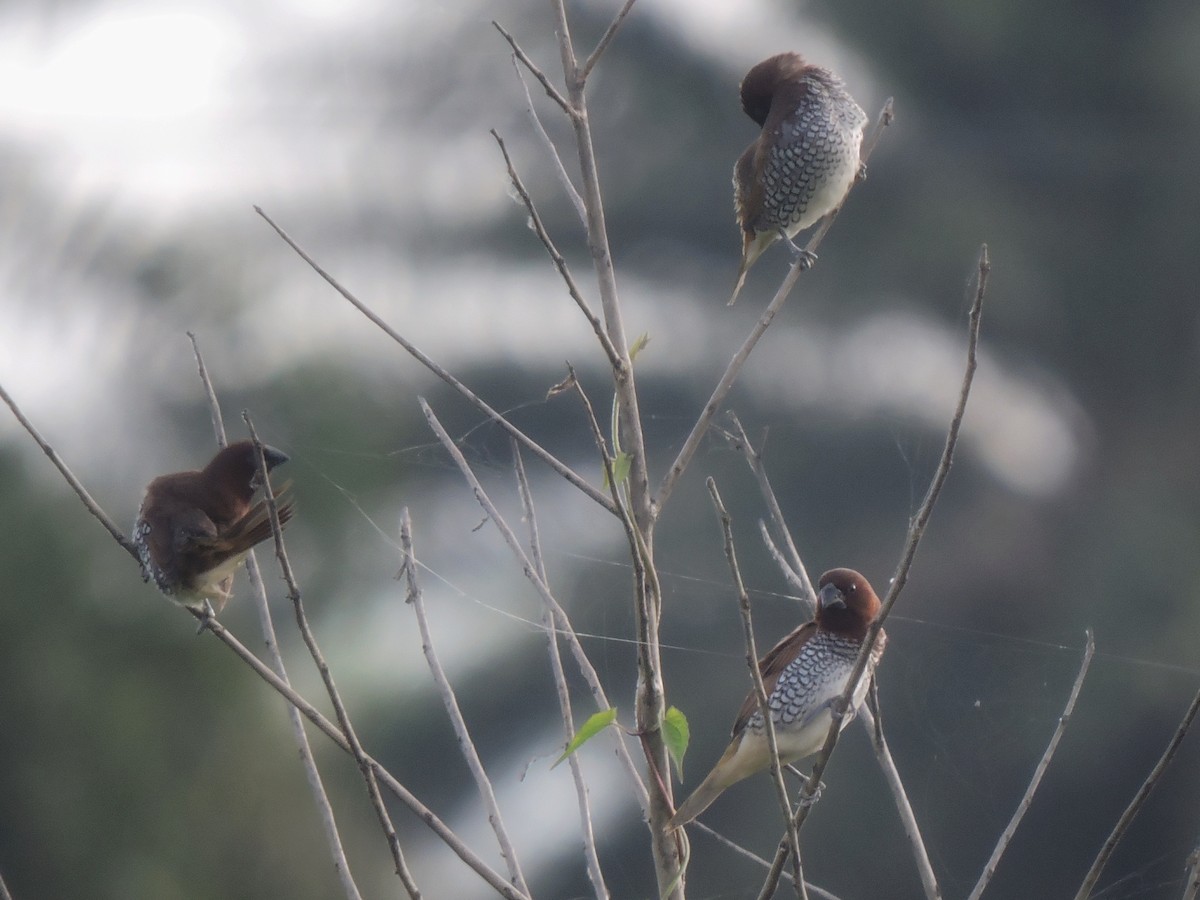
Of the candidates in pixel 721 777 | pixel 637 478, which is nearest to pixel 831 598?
pixel 721 777

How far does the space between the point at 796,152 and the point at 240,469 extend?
4.64 feet

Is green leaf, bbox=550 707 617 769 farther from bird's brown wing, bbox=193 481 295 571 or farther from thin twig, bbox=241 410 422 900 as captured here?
bird's brown wing, bbox=193 481 295 571

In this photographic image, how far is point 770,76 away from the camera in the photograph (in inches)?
120

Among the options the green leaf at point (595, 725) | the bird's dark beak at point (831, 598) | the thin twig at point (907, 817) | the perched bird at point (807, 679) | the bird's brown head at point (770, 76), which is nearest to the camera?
the green leaf at point (595, 725)

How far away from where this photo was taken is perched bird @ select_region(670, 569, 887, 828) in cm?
224

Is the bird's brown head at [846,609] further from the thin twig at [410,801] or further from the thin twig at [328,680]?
the thin twig at [328,680]

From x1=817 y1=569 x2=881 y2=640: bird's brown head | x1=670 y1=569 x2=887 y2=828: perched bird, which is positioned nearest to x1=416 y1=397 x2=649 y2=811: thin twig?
x1=670 y1=569 x2=887 y2=828: perched bird

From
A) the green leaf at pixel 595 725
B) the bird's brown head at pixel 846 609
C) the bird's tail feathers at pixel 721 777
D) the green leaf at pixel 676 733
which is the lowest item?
the bird's tail feathers at pixel 721 777

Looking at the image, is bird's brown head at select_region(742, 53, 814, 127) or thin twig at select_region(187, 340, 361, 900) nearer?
thin twig at select_region(187, 340, 361, 900)

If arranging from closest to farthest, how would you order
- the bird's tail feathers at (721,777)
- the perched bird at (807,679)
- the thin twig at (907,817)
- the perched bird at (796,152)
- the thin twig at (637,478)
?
the thin twig at (637,478) < the thin twig at (907,817) < the bird's tail feathers at (721,777) < the perched bird at (807,679) < the perched bird at (796,152)

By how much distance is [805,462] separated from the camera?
471 cm

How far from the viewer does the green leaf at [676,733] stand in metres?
1.48

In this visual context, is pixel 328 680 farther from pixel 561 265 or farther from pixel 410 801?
pixel 561 265

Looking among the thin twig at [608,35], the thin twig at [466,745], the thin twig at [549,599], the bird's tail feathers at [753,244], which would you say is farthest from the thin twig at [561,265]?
the bird's tail feathers at [753,244]
